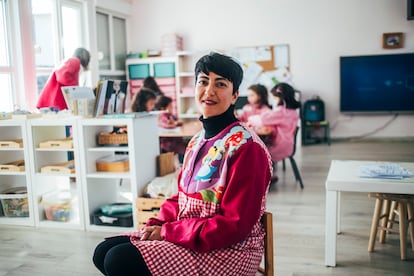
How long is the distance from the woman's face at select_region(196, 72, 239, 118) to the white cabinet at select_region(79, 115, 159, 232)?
1.51 metres

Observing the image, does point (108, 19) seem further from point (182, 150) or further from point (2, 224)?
point (2, 224)

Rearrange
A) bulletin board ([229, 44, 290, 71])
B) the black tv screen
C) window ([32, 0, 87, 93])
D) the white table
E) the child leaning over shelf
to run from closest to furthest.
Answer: the white table → the child leaning over shelf → window ([32, 0, 87, 93]) → the black tv screen → bulletin board ([229, 44, 290, 71])

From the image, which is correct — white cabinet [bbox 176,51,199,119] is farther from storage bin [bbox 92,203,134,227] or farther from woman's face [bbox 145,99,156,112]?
storage bin [bbox 92,203,134,227]

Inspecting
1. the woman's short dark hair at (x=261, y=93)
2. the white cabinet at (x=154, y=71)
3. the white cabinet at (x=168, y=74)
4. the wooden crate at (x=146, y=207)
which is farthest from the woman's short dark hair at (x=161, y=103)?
the white cabinet at (x=154, y=71)

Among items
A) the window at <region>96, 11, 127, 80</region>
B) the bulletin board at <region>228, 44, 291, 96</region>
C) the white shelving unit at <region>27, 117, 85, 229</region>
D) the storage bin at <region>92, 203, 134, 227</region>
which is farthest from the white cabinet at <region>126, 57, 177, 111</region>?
the storage bin at <region>92, 203, 134, 227</region>

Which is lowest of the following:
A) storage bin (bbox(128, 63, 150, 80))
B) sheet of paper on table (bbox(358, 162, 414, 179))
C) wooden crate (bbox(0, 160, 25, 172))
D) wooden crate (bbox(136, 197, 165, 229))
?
wooden crate (bbox(136, 197, 165, 229))

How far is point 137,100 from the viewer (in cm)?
417

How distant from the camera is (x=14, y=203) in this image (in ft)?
11.5

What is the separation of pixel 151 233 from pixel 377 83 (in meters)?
6.28

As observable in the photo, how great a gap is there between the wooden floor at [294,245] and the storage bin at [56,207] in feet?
0.53

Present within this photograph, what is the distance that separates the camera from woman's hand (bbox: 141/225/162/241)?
62.2 inches

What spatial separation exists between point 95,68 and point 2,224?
Result: 3.38 metres

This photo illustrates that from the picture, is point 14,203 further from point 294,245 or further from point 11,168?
point 294,245

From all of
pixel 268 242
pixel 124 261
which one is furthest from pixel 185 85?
pixel 124 261
